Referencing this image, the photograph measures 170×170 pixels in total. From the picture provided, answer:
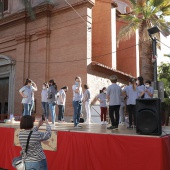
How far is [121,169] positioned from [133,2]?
13.5 meters

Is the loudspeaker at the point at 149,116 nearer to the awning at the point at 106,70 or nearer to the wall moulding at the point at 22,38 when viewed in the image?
the awning at the point at 106,70

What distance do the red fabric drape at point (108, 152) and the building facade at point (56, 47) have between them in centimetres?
814

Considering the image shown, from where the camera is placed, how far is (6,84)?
18.9 meters

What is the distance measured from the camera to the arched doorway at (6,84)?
17766 millimetres

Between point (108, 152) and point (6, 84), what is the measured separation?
15198mm

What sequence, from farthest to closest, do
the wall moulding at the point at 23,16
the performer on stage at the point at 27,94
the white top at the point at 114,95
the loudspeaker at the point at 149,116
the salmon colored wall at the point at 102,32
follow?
the salmon colored wall at the point at 102,32
the wall moulding at the point at 23,16
the performer on stage at the point at 27,94
the white top at the point at 114,95
the loudspeaker at the point at 149,116

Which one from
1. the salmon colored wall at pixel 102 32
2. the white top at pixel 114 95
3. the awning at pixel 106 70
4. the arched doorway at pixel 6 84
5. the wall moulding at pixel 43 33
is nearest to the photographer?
the white top at pixel 114 95

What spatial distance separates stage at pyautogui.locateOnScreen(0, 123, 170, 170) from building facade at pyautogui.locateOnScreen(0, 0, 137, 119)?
8.14 metres

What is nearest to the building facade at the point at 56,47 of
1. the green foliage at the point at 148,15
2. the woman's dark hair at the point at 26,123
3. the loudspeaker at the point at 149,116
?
the green foliage at the point at 148,15

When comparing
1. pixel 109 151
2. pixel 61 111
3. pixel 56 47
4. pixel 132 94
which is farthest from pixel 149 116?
pixel 56 47

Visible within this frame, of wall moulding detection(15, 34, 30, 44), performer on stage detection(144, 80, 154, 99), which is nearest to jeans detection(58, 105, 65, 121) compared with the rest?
performer on stage detection(144, 80, 154, 99)

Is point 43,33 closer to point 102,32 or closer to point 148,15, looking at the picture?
point 102,32

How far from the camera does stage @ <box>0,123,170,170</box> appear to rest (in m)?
4.68

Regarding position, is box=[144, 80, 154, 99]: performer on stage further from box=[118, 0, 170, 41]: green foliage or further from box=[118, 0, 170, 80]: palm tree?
box=[118, 0, 170, 41]: green foliage
